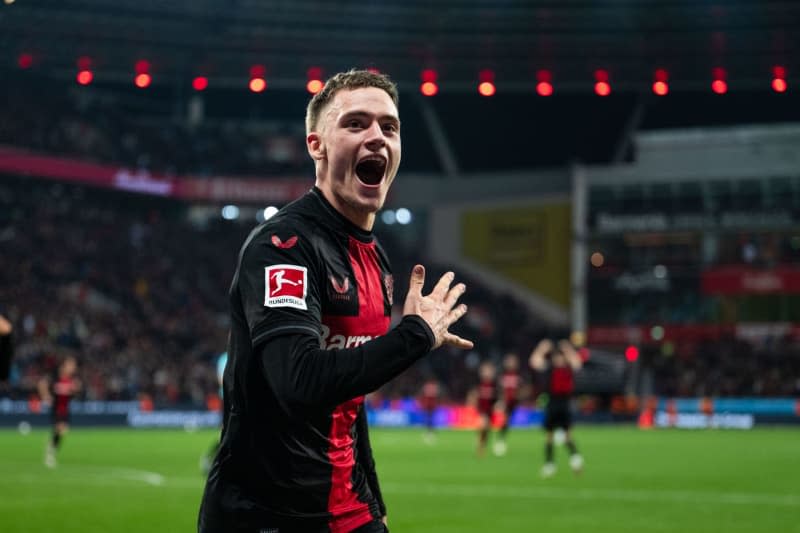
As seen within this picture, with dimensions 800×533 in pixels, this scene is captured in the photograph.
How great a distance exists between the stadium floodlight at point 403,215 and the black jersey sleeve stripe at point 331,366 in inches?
2409

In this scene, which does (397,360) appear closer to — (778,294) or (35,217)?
(35,217)

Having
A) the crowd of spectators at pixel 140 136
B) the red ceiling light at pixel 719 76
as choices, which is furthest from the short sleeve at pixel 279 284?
the crowd of spectators at pixel 140 136

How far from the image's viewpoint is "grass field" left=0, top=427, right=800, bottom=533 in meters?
14.3

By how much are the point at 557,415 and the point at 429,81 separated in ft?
92.4

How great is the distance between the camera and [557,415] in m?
23.0

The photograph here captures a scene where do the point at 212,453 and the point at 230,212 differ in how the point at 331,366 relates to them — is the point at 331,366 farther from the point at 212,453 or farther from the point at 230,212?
the point at 230,212

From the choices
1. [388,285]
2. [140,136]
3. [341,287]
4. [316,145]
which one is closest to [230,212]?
[140,136]

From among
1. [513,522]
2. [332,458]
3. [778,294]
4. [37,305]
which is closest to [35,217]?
[37,305]

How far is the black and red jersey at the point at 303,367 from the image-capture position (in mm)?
3773

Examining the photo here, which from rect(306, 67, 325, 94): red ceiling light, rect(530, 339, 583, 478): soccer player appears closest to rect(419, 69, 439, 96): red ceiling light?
rect(306, 67, 325, 94): red ceiling light

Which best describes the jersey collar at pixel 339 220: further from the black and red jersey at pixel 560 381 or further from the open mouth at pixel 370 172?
the black and red jersey at pixel 560 381

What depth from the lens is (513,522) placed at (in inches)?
569

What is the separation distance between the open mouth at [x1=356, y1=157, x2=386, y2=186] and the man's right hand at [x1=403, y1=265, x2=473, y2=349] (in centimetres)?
36

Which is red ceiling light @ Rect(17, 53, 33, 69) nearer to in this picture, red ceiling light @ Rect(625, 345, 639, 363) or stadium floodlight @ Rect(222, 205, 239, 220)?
stadium floodlight @ Rect(222, 205, 239, 220)
